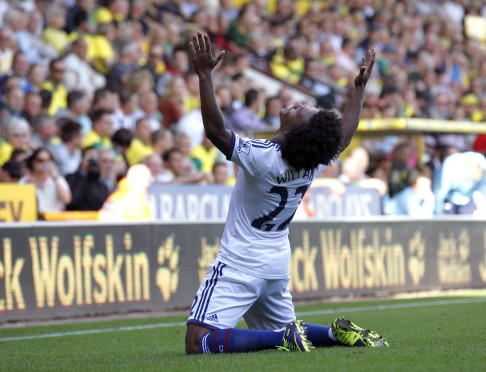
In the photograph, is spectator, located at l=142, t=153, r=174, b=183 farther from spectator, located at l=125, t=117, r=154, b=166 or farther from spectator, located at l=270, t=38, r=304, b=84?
spectator, located at l=270, t=38, r=304, b=84

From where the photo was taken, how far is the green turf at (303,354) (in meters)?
6.13

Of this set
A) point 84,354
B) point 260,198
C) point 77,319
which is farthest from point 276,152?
point 77,319

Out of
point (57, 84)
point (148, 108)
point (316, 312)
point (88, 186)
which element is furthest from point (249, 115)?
point (316, 312)

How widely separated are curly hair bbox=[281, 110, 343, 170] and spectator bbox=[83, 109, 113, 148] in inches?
284

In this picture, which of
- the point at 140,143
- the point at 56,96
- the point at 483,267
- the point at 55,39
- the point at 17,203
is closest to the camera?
the point at 17,203

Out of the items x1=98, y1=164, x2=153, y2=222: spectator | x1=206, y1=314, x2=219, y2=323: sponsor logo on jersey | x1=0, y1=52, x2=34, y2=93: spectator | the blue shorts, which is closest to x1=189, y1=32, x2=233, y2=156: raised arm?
the blue shorts

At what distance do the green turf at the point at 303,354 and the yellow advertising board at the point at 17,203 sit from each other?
4.27 ft

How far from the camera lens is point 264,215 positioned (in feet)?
22.7

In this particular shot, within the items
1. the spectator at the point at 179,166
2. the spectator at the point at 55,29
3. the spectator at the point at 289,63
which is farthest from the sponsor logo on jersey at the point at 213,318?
the spectator at the point at 289,63

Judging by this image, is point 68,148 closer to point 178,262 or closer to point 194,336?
point 178,262

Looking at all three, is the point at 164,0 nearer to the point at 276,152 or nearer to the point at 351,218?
the point at 351,218

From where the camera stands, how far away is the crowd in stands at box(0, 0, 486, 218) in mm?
13023

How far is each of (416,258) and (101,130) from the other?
186 inches

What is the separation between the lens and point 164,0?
19.4m
